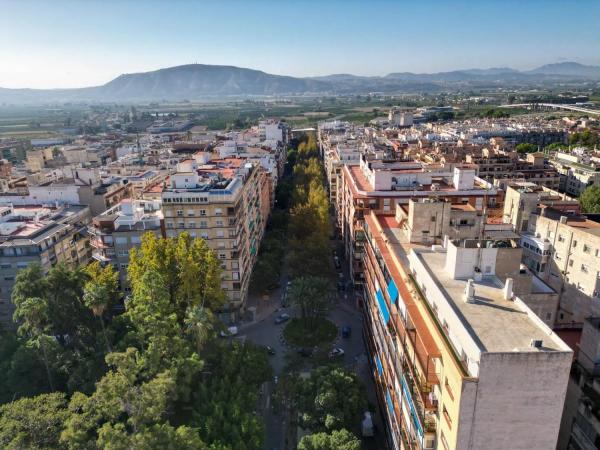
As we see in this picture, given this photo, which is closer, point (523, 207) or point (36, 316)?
point (36, 316)

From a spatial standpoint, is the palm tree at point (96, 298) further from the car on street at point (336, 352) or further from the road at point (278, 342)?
the car on street at point (336, 352)

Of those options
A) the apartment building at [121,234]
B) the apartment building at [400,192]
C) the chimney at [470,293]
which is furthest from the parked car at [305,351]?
the chimney at [470,293]

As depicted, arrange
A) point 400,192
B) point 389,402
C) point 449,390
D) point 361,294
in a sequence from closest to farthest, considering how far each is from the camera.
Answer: point 449,390
point 389,402
point 400,192
point 361,294

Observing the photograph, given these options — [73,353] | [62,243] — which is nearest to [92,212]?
[62,243]

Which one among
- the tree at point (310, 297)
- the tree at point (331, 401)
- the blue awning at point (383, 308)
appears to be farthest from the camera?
the tree at point (310, 297)

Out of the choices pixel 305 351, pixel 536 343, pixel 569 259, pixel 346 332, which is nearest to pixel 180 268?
pixel 305 351

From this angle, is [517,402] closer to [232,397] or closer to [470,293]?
[470,293]
